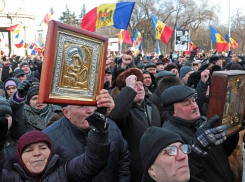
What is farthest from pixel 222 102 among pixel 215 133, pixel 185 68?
pixel 185 68

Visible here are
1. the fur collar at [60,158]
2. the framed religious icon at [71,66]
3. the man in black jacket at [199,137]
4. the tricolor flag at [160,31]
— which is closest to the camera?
the framed religious icon at [71,66]

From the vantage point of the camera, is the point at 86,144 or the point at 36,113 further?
the point at 36,113

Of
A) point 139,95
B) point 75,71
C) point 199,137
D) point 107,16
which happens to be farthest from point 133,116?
point 107,16

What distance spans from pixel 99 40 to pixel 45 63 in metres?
0.44

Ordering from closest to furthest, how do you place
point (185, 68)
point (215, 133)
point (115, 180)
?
point (215, 133), point (115, 180), point (185, 68)

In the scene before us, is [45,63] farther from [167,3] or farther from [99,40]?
[167,3]

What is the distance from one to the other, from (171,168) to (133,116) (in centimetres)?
148

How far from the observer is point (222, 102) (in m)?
2.57

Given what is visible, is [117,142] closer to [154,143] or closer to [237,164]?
[154,143]

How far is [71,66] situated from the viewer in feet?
6.76

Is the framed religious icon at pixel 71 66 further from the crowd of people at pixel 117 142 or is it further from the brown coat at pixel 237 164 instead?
the brown coat at pixel 237 164

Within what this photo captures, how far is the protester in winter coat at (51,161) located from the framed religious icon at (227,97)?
102cm

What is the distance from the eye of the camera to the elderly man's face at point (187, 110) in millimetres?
2986

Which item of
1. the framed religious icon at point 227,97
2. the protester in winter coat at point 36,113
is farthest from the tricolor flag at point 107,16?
the framed religious icon at point 227,97
